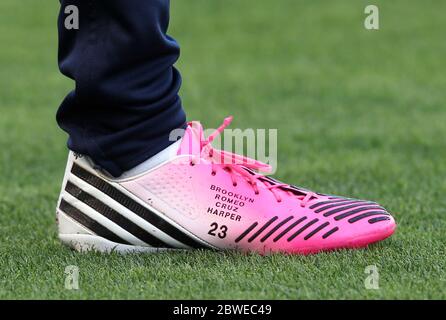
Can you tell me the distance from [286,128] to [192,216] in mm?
1838

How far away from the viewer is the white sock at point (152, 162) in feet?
6.11

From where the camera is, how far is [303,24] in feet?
20.3

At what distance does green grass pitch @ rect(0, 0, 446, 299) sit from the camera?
167cm

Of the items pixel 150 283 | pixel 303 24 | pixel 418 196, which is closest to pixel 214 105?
pixel 418 196

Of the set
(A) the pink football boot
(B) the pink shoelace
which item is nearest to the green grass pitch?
(A) the pink football boot

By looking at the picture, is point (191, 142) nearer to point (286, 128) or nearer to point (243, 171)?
point (243, 171)

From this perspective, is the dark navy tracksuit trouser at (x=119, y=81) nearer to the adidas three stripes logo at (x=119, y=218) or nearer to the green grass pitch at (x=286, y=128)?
the adidas three stripes logo at (x=119, y=218)

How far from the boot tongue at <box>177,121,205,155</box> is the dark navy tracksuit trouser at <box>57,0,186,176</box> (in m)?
0.03

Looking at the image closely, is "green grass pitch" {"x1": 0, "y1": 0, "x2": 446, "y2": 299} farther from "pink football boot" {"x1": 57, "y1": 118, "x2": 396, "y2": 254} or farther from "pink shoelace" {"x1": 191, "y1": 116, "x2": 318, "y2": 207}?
"pink shoelace" {"x1": 191, "y1": 116, "x2": 318, "y2": 207}

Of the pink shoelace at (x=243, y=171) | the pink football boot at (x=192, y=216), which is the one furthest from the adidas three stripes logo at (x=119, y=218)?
the pink shoelace at (x=243, y=171)

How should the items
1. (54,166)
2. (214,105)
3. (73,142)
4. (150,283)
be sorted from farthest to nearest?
(214,105)
(54,166)
(73,142)
(150,283)

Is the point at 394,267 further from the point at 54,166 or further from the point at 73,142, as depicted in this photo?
the point at 54,166

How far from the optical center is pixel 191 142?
6.26 ft

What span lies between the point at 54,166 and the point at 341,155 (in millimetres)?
972
